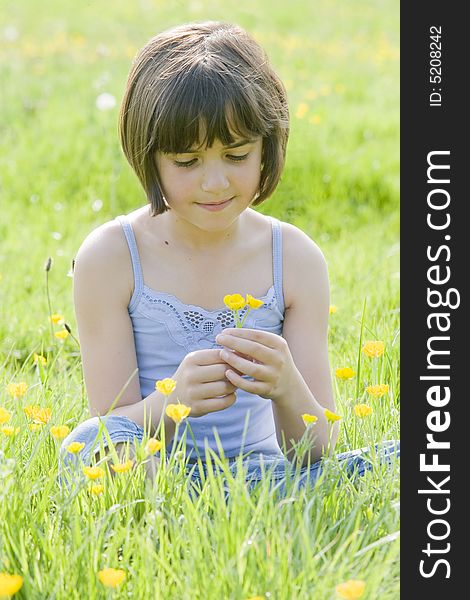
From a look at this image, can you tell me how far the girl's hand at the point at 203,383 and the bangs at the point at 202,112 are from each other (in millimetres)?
428

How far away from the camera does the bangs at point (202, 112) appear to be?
2100 mm

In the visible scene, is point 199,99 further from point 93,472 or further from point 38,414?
point 93,472

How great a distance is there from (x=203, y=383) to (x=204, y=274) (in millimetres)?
416

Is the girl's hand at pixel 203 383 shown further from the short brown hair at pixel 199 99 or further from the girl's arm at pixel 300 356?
the short brown hair at pixel 199 99

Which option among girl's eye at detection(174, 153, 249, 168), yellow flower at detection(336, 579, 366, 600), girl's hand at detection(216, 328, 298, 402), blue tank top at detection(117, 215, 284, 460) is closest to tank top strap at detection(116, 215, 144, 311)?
blue tank top at detection(117, 215, 284, 460)

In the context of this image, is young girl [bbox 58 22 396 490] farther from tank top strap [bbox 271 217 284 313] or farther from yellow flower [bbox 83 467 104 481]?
yellow flower [bbox 83 467 104 481]

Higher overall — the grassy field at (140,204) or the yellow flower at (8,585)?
the grassy field at (140,204)

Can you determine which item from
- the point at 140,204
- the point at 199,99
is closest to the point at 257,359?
the point at 199,99

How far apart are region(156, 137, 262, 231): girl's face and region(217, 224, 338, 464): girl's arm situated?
250 millimetres

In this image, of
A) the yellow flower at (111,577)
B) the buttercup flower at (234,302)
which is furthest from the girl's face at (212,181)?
the yellow flower at (111,577)

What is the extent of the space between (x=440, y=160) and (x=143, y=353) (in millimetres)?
777

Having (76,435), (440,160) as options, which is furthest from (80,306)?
(440,160)

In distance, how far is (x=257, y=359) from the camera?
2.02m

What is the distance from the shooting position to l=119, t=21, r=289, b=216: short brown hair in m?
2.11
